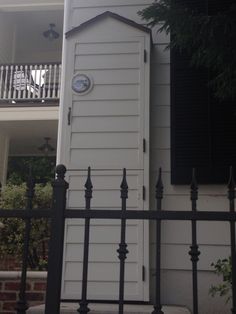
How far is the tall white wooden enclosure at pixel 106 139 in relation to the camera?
13.4 ft

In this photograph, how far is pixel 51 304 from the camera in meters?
2.20

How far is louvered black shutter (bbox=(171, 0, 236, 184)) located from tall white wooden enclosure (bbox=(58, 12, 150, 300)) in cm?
30

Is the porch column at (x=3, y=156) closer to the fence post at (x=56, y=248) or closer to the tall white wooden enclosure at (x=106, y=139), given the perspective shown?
the tall white wooden enclosure at (x=106, y=139)

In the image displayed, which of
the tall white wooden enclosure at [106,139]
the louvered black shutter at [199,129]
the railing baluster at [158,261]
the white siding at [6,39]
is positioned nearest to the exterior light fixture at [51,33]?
the white siding at [6,39]

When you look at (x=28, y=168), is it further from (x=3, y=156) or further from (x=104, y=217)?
(x=104, y=217)

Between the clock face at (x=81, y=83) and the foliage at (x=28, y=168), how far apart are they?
4.60 metres

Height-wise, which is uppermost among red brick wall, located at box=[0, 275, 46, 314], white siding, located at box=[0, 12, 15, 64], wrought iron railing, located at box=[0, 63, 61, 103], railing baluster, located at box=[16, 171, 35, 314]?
white siding, located at box=[0, 12, 15, 64]

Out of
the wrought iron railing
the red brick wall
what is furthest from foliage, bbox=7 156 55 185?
the red brick wall

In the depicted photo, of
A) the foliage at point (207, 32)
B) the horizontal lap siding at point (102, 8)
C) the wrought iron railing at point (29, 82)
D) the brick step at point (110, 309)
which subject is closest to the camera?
the foliage at point (207, 32)

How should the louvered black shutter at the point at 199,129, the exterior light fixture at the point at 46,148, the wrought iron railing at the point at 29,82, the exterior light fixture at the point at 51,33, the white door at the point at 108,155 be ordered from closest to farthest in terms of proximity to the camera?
the white door at the point at 108,155
the louvered black shutter at the point at 199,129
the wrought iron railing at the point at 29,82
the exterior light fixture at the point at 46,148
the exterior light fixture at the point at 51,33

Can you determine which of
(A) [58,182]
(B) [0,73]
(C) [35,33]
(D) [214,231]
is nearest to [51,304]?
(A) [58,182]

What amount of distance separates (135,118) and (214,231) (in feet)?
4.05

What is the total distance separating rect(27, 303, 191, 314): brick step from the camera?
3598mm

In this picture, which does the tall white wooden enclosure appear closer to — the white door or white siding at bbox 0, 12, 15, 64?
the white door
